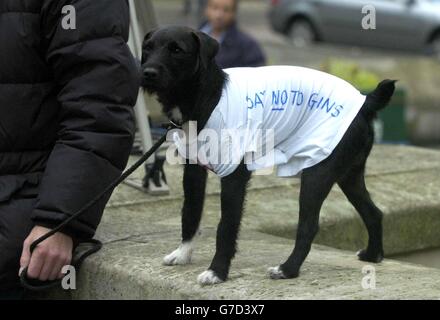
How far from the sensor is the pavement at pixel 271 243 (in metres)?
3.21

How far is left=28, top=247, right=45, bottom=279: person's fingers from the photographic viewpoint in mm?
3275

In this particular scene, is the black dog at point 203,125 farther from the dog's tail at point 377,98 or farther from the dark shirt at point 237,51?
the dark shirt at point 237,51

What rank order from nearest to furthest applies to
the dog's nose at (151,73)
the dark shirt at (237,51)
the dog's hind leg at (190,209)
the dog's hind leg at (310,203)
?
the dog's nose at (151,73)
the dog's hind leg at (310,203)
the dog's hind leg at (190,209)
the dark shirt at (237,51)

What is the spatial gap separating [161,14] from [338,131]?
22684mm

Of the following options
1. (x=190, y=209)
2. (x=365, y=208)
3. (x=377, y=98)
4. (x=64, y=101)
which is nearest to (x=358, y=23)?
(x=365, y=208)

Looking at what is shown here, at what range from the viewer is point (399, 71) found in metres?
13.6

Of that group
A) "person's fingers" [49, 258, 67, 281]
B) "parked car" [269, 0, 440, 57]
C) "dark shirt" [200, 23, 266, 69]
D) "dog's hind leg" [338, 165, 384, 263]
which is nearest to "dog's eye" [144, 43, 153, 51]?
"person's fingers" [49, 258, 67, 281]

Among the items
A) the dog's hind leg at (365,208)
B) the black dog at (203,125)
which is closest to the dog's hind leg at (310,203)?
the black dog at (203,125)

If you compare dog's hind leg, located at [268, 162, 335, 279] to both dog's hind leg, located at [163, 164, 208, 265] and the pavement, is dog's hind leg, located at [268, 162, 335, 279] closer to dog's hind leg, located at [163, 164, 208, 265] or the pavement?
the pavement

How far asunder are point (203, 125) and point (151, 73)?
0.28 m

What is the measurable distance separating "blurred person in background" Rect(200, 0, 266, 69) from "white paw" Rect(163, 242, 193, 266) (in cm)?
406

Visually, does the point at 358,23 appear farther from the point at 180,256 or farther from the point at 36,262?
the point at 36,262
